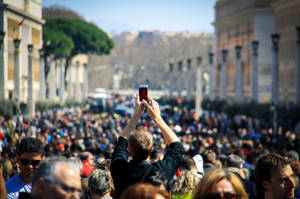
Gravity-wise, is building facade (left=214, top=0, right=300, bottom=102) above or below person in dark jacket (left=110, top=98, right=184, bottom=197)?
above

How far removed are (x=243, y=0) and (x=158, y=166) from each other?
6444cm

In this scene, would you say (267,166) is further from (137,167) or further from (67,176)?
(67,176)

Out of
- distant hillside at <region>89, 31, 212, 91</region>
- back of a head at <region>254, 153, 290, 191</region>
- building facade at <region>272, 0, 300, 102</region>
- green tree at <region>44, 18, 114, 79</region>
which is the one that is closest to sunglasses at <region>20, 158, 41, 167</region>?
back of a head at <region>254, 153, 290, 191</region>

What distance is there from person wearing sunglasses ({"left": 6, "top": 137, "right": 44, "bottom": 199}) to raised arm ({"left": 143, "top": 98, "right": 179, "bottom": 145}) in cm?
95

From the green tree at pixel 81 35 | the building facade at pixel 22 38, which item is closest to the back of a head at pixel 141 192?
the building facade at pixel 22 38

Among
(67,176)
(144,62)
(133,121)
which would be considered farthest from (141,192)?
(144,62)

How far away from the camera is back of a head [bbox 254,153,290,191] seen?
4824 mm

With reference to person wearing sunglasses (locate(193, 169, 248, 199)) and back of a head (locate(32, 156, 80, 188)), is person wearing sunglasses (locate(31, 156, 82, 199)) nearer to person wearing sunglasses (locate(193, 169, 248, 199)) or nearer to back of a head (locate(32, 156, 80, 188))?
back of a head (locate(32, 156, 80, 188))

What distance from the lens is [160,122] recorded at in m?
5.16

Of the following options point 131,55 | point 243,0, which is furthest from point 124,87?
point 243,0

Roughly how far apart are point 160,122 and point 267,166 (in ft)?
2.63

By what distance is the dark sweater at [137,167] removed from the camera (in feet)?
16.1

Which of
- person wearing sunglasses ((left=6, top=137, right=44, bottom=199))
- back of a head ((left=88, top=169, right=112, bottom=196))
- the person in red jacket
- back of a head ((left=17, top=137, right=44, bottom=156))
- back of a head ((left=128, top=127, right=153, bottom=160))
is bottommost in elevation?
the person in red jacket

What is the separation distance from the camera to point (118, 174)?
16.5 ft
